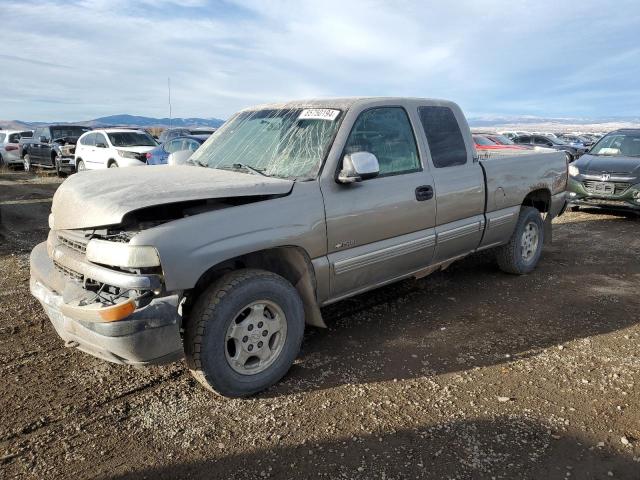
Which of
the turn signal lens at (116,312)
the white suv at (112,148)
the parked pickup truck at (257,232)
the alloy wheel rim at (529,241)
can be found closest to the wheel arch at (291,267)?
the parked pickup truck at (257,232)

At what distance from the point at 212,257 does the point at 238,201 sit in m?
0.49

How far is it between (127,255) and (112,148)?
13.0m

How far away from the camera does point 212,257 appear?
9.45 feet

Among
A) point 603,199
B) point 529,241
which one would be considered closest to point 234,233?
point 529,241

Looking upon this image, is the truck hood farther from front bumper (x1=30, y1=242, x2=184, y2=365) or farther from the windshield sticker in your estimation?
front bumper (x1=30, y1=242, x2=184, y2=365)

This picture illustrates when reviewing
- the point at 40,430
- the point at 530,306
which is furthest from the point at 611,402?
the point at 40,430

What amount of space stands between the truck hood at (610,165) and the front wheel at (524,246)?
4432 mm

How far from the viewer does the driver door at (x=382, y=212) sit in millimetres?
3570

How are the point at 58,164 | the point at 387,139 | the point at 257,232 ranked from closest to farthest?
the point at 257,232
the point at 387,139
the point at 58,164

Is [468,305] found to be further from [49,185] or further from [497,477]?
[49,185]

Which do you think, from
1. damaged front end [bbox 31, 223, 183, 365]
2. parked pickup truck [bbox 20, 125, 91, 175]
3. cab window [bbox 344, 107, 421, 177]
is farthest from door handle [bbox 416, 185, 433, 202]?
parked pickup truck [bbox 20, 125, 91, 175]

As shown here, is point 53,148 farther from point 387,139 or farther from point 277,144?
point 387,139

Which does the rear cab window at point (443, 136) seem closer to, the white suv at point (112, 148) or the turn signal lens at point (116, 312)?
the turn signal lens at point (116, 312)

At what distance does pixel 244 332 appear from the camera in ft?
10.3
